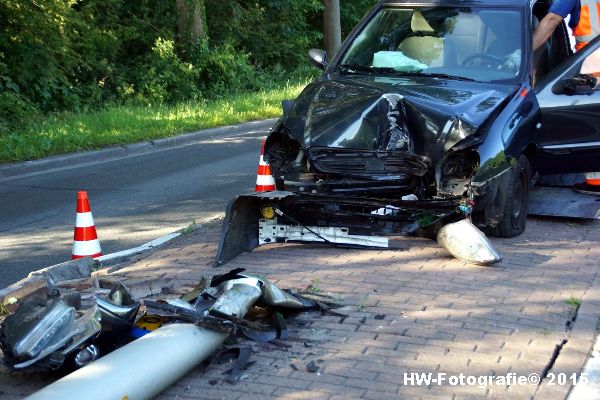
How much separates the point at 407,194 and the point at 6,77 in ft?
49.9

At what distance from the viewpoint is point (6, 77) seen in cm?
1961

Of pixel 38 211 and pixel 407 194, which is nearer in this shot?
pixel 407 194

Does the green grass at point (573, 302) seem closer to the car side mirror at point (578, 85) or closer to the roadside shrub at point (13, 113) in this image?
the car side mirror at point (578, 85)

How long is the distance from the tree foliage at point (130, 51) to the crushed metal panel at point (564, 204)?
10.5m

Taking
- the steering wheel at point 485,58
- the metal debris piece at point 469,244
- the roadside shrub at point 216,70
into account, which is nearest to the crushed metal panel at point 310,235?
the metal debris piece at point 469,244

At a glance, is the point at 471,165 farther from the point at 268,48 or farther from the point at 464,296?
the point at 268,48

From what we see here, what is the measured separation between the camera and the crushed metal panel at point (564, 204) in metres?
7.80

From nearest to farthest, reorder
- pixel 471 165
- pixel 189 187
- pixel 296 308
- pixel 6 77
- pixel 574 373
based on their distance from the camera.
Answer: pixel 574 373 → pixel 296 308 → pixel 471 165 → pixel 189 187 → pixel 6 77

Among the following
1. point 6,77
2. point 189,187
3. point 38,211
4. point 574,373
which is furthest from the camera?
point 6,77

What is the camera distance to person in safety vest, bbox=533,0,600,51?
8.16 m

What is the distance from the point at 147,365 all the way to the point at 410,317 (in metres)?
1.83

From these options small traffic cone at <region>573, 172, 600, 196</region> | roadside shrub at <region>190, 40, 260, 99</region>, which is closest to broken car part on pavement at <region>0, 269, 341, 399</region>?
small traffic cone at <region>573, 172, 600, 196</region>

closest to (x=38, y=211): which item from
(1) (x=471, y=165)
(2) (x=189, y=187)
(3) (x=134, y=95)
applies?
(2) (x=189, y=187)

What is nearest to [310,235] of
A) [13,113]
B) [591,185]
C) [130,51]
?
[591,185]
